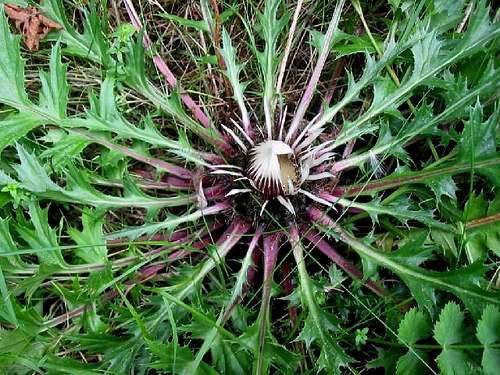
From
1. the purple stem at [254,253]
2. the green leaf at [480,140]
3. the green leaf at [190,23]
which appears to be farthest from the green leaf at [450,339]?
the green leaf at [190,23]

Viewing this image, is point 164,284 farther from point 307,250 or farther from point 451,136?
point 451,136

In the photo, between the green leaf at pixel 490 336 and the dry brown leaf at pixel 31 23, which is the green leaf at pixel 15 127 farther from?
the green leaf at pixel 490 336

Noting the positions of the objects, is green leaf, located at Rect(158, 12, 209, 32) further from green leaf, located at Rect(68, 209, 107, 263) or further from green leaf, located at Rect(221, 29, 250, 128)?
green leaf, located at Rect(68, 209, 107, 263)

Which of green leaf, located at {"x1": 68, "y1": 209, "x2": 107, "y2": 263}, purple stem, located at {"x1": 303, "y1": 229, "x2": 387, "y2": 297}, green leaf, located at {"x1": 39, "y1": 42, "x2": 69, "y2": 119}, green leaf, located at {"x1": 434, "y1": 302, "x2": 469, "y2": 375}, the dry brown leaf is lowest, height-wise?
green leaf, located at {"x1": 434, "y1": 302, "x2": 469, "y2": 375}

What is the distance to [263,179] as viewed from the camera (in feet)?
7.02

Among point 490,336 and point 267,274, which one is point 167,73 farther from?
point 490,336

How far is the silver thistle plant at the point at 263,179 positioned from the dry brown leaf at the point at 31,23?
0.22 feet

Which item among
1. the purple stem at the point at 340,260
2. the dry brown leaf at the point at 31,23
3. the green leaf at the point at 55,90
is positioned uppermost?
the dry brown leaf at the point at 31,23

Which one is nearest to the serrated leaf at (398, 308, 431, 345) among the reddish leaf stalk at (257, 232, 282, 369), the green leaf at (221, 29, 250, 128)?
the reddish leaf stalk at (257, 232, 282, 369)

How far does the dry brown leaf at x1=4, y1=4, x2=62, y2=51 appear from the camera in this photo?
2.41 metres

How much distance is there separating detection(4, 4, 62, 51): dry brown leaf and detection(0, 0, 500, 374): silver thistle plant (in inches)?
2.6

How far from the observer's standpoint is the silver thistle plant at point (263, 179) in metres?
2.04

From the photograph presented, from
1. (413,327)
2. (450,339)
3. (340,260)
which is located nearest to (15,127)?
(340,260)

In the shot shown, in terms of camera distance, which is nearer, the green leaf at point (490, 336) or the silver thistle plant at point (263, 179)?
the green leaf at point (490, 336)
